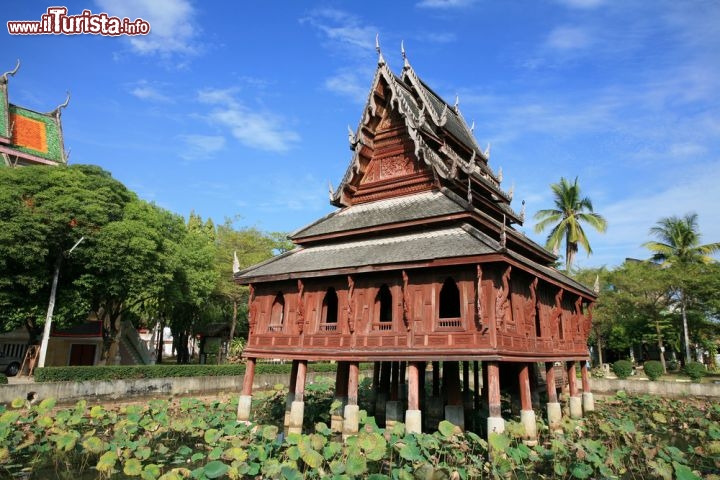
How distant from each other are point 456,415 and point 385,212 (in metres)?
7.86

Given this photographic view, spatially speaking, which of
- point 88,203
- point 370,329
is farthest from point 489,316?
point 88,203

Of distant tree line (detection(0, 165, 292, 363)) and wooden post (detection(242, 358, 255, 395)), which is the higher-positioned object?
distant tree line (detection(0, 165, 292, 363))

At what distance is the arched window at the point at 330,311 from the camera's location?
17.4 meters

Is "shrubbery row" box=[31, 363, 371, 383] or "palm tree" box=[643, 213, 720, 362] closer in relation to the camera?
"shrubbery row" box=[31, 363, 371, 383]

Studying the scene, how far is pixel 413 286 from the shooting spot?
15.5 meters

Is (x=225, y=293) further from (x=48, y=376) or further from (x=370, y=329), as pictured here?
(x=370, y=329)

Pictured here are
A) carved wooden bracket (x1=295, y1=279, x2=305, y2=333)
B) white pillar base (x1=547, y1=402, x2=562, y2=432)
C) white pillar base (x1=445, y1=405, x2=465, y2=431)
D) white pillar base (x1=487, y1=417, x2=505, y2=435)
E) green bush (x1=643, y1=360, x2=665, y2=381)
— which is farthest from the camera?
green bush (x1=643, y1=360, x2=665, y2=381)

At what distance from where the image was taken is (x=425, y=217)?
16812mm

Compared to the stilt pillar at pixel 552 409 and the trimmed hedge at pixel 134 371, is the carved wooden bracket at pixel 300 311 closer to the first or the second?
the stilt pillar at pixel 552 409

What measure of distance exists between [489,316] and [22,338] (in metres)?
33.1

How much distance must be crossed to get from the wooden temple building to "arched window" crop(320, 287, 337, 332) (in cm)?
8

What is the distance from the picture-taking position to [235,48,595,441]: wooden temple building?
14398mm

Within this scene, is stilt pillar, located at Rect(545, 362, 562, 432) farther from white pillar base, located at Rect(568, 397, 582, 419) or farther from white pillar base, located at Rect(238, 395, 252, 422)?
white pillar base, located at Rect(238, 395, 252, 422)

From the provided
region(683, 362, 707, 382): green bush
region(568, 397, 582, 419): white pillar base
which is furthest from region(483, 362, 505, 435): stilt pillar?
region(683, 362, 707, 382): green bush
